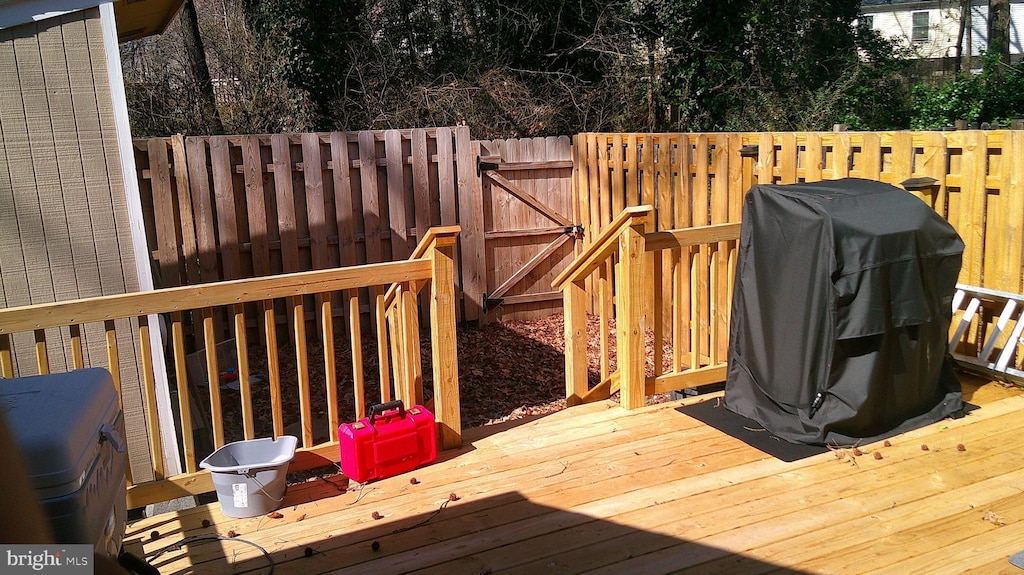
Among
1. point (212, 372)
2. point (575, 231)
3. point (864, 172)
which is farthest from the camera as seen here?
point (575, 231)

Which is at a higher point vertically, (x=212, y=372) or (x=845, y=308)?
(x=845, y=308)

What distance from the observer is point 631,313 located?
4539 millimetres

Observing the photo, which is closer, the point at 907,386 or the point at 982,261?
the point at 907,386

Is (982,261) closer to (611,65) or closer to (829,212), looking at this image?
(829,212)

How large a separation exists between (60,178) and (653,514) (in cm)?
352

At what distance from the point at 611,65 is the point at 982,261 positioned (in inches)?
303

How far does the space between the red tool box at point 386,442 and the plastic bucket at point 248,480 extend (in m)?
0.31

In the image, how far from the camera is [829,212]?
12.6 feet

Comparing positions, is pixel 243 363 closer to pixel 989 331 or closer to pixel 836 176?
pixel 836 176

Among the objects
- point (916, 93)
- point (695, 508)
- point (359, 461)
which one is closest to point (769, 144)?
point (695, 508)

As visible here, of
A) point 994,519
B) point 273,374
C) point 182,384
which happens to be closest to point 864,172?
point 994,519

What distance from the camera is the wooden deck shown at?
10.1 feet

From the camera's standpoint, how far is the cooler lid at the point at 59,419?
7.05 feet

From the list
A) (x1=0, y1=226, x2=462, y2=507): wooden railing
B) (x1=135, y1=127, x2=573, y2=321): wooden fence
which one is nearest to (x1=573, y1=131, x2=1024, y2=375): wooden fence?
(x1=0, y1=226, x2=462, y2=507): wooden railing
